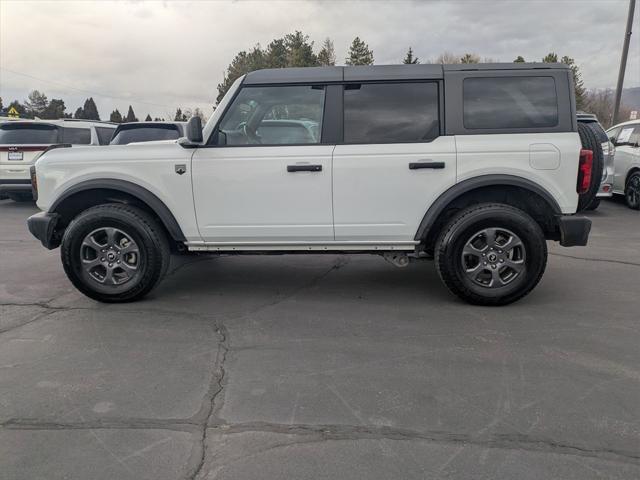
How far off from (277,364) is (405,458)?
1.25 metres

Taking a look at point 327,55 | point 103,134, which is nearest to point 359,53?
point 327,55

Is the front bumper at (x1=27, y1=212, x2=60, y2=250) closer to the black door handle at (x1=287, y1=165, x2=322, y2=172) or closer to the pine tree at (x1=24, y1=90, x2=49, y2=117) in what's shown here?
the black door handle at (x1=287, y1=165, x2=322, y2=172)

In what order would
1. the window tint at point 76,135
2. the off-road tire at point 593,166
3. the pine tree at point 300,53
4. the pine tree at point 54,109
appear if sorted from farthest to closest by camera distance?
the pine tree at point 54,109 < the pine tree at point 300,53 < the window tint at point 76,135 < the off-road tire at point 593,166

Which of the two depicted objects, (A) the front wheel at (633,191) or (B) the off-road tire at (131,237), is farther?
(A) the front wheel at (633,191)

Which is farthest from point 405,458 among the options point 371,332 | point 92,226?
point 92,226

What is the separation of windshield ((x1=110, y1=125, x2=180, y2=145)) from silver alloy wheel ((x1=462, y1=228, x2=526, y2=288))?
7.09 m

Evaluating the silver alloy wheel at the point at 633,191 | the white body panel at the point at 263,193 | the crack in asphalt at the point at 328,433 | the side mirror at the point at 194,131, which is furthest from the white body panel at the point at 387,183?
the silver alloy wheel at the point at 633,191

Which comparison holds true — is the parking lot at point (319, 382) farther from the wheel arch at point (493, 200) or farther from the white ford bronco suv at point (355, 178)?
the wheel arch at point (493, 200)

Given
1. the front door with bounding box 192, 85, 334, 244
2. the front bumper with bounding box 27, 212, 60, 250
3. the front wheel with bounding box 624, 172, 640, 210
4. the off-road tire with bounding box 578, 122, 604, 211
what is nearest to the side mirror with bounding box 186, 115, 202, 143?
the front door with bounding box 192, 85, 334, 244

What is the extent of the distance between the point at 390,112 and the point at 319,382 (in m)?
2.46

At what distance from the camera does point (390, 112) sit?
4547 mm

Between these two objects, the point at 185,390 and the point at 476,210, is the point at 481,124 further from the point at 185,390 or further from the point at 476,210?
the point at 185,390

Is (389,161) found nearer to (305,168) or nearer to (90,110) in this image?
(305,168)

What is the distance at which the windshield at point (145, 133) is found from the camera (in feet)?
32.2
